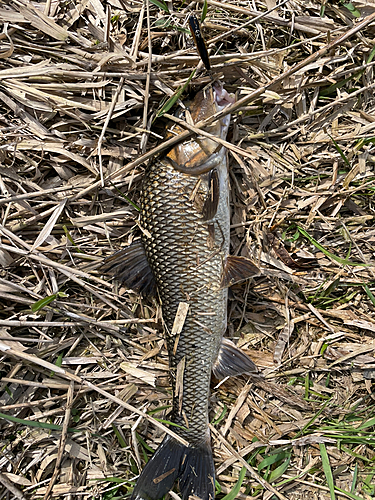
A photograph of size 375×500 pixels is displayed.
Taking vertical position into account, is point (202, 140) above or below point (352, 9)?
below

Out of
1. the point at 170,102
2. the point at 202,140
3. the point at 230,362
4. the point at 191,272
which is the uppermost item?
the point at 170,102

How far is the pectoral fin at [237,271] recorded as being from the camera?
6.24 feet

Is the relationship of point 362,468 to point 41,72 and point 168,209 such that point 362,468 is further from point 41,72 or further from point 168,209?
point 41,72

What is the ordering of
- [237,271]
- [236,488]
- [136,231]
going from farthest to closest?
1. [136,231]
2. [236,488]
3. [237,271]

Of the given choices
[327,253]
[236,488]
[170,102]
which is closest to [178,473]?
[236,488]

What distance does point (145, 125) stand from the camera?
1.88 m

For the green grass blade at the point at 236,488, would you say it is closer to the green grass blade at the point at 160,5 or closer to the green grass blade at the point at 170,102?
the green grass blade at the point at 170,102

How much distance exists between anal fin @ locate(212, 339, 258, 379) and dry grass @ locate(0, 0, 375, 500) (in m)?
0.18

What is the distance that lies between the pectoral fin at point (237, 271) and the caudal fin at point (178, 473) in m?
1.03

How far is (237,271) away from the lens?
1.91 meters

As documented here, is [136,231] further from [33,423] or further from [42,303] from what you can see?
[33,423]

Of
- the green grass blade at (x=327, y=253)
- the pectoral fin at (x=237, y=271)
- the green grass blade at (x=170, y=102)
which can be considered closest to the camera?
the green grass blade at (x=170, y=102)

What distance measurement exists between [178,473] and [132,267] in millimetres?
1283

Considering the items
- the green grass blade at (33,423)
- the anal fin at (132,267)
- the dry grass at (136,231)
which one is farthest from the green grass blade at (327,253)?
the green grass blade at (33,423)
